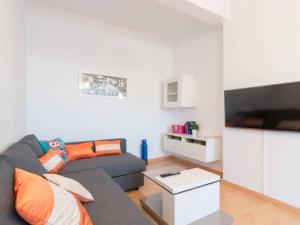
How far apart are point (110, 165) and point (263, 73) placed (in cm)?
232

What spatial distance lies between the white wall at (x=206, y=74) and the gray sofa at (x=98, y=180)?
1.60m

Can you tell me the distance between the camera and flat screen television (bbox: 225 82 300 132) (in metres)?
1.96

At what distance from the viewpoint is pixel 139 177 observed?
2512 millimetres

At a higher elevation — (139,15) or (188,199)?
(139,15)

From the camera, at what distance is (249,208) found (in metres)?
2.07

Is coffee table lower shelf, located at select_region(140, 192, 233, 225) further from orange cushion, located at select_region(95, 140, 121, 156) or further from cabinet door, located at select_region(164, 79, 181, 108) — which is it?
cabinet door, located at select_region(164, 79, 181, 108)

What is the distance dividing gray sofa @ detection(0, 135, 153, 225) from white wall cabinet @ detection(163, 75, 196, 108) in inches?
61.3

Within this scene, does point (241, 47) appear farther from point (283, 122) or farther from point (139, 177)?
point (139, 177)

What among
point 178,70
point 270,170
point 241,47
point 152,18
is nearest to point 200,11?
point 241,47

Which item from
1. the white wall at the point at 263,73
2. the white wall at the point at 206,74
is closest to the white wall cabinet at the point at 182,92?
the white wall at the point at 206,74

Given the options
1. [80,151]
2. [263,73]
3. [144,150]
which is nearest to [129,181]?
[80,151]

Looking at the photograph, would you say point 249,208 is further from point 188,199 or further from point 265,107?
point 265,107

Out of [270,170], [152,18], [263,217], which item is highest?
[152,18]

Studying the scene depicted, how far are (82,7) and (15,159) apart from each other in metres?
2.56
